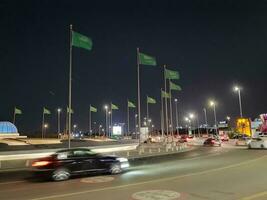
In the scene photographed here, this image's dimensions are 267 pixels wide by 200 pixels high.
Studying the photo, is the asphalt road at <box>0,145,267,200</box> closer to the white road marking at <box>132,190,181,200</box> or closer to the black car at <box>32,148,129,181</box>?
the white road marking at <box>132,190,181,200</box>

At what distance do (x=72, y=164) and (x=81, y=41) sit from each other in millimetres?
13336

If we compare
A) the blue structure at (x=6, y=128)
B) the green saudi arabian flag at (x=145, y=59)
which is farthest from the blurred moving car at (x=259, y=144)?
the blue structure at (x=6, y=128)

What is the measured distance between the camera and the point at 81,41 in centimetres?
2605

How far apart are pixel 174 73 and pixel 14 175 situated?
27.1 metres

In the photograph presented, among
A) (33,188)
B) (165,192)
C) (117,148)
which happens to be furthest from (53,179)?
(117,148)

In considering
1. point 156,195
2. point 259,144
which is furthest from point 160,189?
point 259,144

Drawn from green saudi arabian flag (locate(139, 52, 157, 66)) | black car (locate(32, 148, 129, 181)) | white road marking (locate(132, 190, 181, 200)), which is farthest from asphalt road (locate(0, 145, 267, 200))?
green saudi arabian flag (locate(139, 52, 157, 66))

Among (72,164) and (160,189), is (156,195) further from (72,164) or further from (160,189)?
(72,164)

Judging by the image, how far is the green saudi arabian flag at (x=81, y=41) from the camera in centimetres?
2572

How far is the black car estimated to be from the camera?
48.5 ft

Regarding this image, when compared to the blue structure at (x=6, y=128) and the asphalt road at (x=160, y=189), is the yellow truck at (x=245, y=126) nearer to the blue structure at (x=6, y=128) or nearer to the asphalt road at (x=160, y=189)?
the asphalt road at (x=160, y=189)

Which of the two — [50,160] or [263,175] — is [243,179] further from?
[50,160]

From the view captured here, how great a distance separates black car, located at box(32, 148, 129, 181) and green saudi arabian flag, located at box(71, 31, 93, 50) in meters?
12.0

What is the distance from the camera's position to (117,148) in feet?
130
